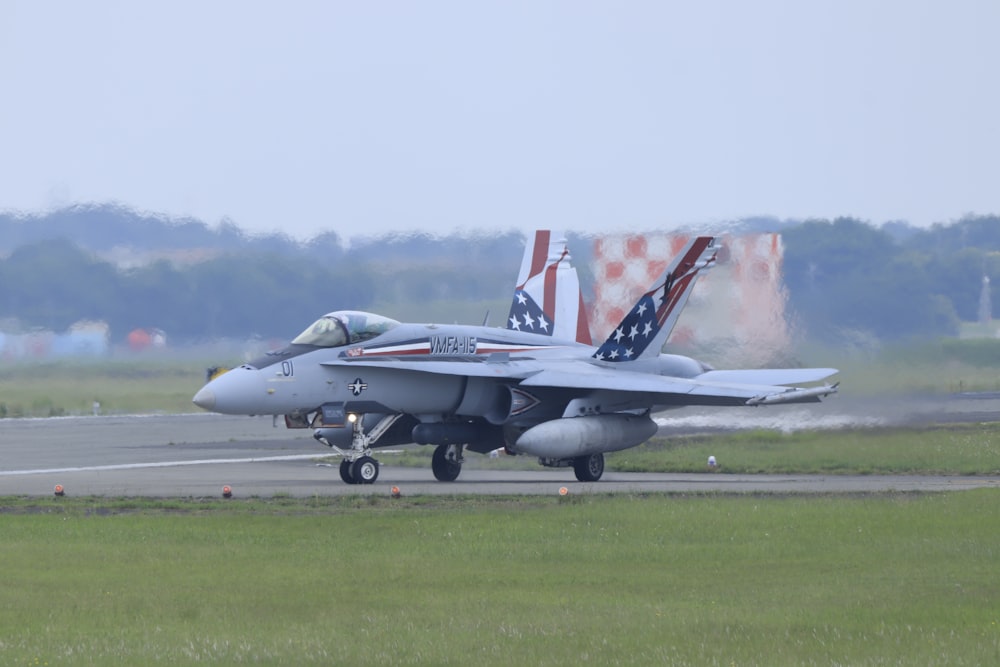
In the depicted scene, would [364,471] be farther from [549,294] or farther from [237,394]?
[549,294]

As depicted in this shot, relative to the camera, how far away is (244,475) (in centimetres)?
2528

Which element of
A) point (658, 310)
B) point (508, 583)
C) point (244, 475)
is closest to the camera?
point (508, 583)

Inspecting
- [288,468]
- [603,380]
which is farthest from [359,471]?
[288,468]

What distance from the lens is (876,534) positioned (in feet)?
49.9

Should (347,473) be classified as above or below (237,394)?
below

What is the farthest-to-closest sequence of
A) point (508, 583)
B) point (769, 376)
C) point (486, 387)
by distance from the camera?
point (769, 376) < point (486, 387) < point (508, 583)

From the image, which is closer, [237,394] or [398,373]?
[237,394]

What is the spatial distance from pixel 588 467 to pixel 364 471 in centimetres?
395

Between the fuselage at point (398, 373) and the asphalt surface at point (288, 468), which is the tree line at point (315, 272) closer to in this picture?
the asphalt surface at point (288, 468)

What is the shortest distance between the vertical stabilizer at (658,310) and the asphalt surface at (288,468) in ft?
7.23

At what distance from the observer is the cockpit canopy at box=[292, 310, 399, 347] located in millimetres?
23344

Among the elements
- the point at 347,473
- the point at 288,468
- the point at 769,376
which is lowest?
the point at 288,468

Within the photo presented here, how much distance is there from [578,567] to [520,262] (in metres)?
21.8

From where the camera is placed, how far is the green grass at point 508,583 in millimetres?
9609
